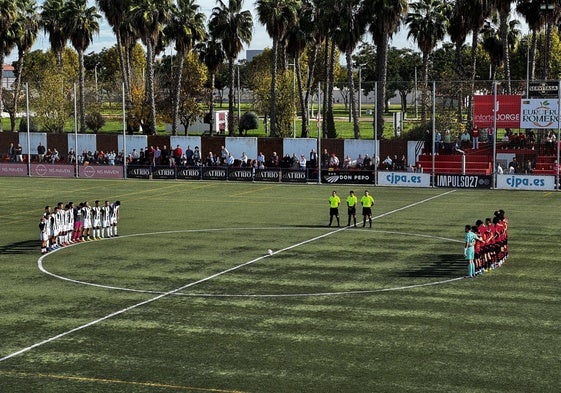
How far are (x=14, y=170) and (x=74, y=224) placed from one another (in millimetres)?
38378

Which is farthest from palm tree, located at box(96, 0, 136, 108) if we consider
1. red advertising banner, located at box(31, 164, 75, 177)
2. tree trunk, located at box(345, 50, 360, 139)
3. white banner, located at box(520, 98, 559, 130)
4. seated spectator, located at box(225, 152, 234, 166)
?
white banner, located at box(520, 98, 559, 130)

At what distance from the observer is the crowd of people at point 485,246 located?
27.6 m

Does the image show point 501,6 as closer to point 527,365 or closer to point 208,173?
point 208,173

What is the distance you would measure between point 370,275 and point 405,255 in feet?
13.8

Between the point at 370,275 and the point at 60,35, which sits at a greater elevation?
the point at 60,35

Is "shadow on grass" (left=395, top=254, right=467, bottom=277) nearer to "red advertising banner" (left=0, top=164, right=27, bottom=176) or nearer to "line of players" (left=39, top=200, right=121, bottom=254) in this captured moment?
"line of players" (left=39, top=200, right=121, bottom=254)

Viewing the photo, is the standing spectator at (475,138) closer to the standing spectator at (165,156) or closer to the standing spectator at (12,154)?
the standing spectator at (165,156)

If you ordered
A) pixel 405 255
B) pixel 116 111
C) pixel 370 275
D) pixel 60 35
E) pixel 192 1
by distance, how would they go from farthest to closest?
1. pixel 116 111
2. pixel 60 35
3. pixel 192 1
4. pixel 405 255
5. pixel 370 275

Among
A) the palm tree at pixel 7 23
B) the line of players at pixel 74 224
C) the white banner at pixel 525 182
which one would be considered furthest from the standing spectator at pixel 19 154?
the white banner at pixel 525 182

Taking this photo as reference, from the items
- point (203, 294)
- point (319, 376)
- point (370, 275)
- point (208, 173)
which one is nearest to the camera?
point (319, 376)

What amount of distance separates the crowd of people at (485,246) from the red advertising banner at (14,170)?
4975 cm

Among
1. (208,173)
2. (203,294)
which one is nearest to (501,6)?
(208,173)

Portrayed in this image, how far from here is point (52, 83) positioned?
9694 centimetres

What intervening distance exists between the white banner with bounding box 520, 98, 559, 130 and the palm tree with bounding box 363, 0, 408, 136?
15.2 meters
